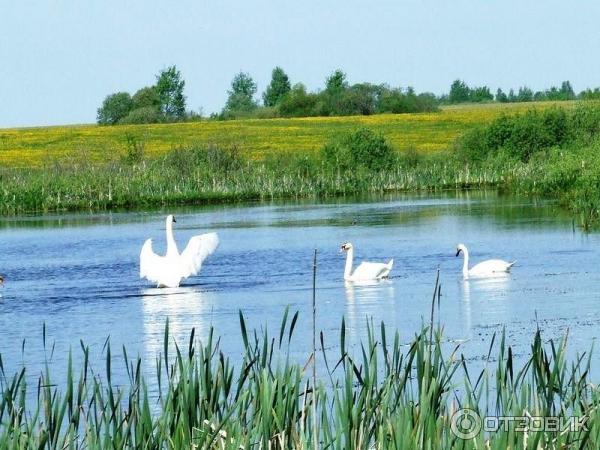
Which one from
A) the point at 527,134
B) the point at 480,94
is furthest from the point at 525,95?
the point at 527,134

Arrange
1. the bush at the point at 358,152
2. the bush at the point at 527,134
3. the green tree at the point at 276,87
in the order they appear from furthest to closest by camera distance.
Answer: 1. the green tree at the point at 276,87
2. the bush at the point at 358,152
3. the bush at the point at 527,134

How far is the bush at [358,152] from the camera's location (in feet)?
178

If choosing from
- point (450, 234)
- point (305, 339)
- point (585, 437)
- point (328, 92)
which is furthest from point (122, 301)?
point (328, 92)

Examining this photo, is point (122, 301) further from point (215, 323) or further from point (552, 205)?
point (552, 205)

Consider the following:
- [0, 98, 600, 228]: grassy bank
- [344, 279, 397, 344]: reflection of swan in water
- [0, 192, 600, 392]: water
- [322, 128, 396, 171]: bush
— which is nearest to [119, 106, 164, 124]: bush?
[0, 98, 600, 228]: grassy bank

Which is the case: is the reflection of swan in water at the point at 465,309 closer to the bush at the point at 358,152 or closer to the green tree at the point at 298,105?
the bush at the point at 358,152

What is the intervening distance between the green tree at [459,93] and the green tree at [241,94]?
21.5 metres

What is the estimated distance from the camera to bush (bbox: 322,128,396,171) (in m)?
54.3

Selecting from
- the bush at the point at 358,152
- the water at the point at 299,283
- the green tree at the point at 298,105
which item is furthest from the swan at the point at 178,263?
the green tree at the point at 298,105

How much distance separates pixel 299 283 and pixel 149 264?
216cm

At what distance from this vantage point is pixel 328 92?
348 ft

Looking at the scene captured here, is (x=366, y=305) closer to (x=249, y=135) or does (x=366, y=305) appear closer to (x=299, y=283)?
(x=299, y=283)

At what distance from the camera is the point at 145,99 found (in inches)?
4274

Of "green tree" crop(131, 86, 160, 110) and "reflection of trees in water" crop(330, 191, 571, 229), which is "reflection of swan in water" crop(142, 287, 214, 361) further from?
"green tree" crop(131, 86, 160, 110)
